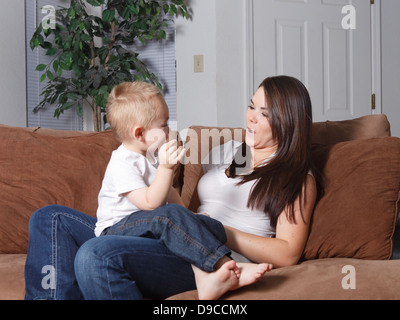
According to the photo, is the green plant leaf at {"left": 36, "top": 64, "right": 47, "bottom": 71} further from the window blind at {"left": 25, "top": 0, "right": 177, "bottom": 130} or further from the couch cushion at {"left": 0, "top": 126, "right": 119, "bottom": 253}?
the couch cushion at {"left": 0, "top": 126, "right": 119, "bottom": 253}

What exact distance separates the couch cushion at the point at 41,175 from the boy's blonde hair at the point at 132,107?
0.43 meters

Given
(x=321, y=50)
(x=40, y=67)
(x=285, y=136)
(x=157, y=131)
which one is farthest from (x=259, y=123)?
(x=40, y=67)

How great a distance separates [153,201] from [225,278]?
25cm

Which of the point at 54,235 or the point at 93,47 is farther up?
the point at 93,47

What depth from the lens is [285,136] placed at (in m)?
1.43

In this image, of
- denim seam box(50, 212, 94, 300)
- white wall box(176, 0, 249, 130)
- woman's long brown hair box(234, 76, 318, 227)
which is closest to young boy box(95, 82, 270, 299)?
denim seam box(50, 212, 94, 300)

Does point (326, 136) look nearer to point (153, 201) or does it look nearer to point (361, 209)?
point (361, 209)

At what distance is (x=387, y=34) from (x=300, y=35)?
0.68 meters
